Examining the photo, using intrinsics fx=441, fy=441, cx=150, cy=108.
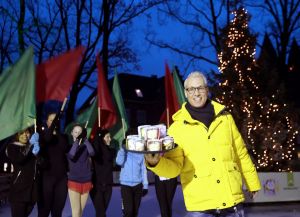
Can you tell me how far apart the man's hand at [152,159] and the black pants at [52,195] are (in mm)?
3966

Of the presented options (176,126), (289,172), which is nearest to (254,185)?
(176,126)

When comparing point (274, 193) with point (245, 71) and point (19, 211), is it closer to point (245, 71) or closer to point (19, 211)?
point (245, 71)

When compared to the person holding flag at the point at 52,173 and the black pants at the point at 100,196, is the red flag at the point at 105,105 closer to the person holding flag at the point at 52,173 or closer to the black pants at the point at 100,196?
the black pants at the point at 100,196

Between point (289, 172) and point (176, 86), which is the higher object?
point (176, 86)

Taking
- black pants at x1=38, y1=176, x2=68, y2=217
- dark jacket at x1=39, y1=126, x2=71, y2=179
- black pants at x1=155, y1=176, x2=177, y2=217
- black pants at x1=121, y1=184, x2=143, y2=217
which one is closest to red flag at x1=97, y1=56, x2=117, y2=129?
black pants at x1=155, y1=176, x2=177, y2=217

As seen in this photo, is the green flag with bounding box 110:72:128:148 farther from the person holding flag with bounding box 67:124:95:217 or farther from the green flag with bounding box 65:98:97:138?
the person holding flag with bounding box 67:124:95:217

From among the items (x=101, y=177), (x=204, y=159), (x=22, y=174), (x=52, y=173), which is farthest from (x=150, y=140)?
(x=101, y=177)

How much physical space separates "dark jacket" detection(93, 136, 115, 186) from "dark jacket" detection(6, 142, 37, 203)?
1.90 metres

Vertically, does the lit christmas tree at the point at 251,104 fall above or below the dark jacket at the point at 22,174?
above

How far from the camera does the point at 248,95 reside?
13.2 m

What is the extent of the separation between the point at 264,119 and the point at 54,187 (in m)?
8.04

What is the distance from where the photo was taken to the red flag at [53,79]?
25.1ft

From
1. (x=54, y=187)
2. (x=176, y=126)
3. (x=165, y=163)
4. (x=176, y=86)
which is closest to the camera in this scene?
(x=165, y=163)

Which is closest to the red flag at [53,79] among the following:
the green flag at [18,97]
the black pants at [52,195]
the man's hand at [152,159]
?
the green flag at [18,97]
